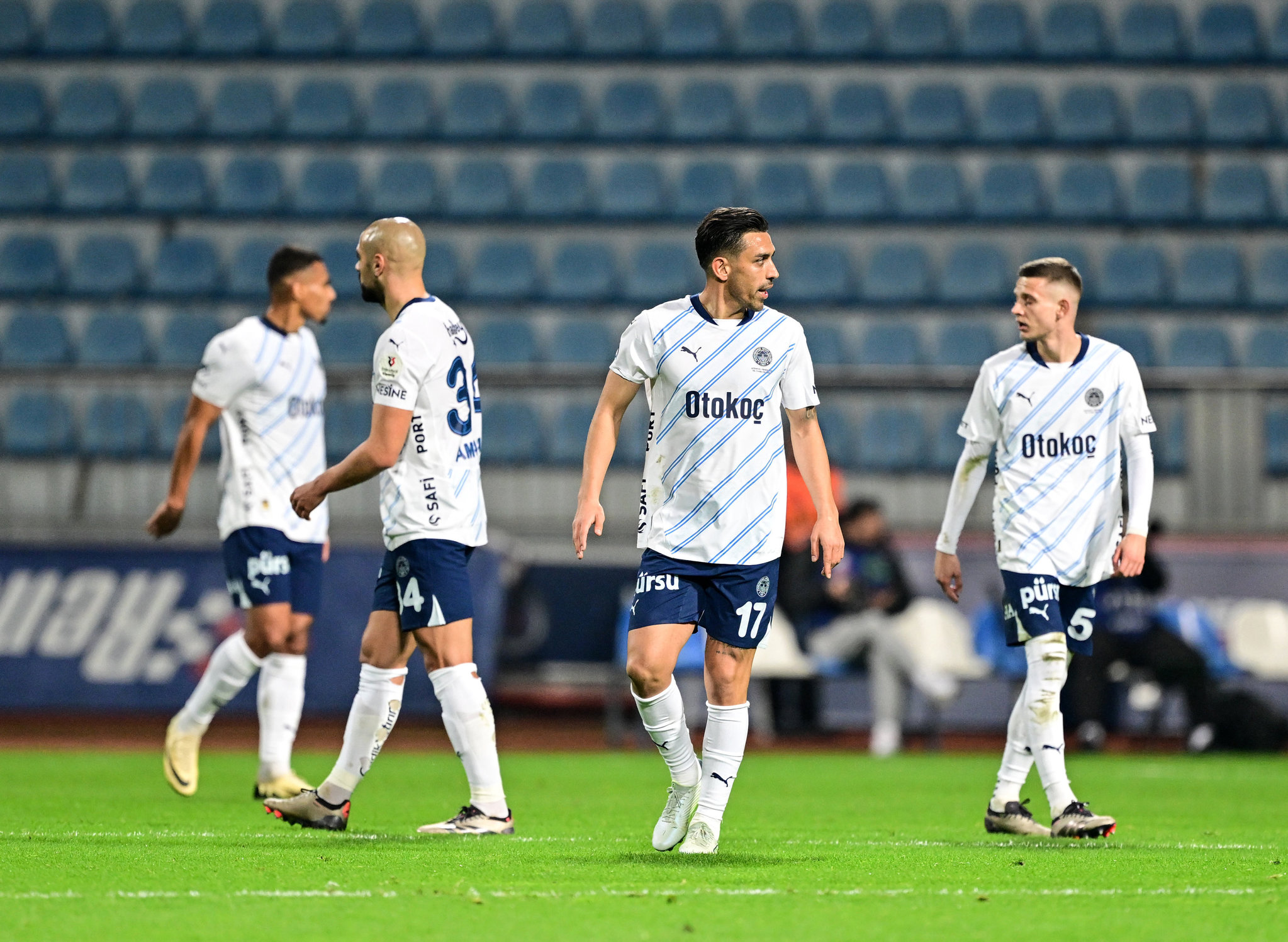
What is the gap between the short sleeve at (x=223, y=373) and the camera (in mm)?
8266

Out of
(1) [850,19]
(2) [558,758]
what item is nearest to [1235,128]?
(1) [850,19]

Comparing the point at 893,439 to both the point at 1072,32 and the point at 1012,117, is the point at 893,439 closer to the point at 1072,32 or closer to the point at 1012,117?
the point at 1012,117

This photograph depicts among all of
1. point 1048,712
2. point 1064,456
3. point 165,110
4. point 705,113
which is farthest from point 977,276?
point 1048,712

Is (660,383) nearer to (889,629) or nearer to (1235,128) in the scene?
(889,629)

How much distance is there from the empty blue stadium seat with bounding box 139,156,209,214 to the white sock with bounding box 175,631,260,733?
11167mm

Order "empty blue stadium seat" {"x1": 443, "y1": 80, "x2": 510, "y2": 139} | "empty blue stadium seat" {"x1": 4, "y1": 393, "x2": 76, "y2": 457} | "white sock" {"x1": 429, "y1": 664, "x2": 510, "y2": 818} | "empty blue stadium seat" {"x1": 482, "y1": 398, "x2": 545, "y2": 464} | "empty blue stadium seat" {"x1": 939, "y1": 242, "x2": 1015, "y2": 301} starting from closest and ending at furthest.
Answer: "white sock" {"x1": 429, "y1": 664, "x2": 510, "y2": 818}, "empty blue stadium seat" {"x1": 482, "y1": 398, "x2": 545, "y2": 464}, "empty blue stadium seat" {"x1": 4, "y1": 393, "x2": 76, "y2": 457}, "empty blue stadium seat" {"x1": 939, "y1": 242, "x2": 1015, "y2": 301}, "empty blue stadium seat" {"x1": 443, "y1": 80, "x2": 510, "y2": 139}

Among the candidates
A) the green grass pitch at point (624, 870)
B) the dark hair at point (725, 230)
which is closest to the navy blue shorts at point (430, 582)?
the green grass pitch at point (624, 870)

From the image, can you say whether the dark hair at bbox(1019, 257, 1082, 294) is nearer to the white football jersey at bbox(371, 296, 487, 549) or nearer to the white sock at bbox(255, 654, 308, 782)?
the white football jersey at bbox(371, 296, 487, 549)

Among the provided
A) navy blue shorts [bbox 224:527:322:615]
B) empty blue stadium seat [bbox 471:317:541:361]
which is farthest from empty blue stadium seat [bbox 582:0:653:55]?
navy blue shorts [bbox 224:527:322:615]

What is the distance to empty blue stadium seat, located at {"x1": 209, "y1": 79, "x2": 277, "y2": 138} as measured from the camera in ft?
62.6

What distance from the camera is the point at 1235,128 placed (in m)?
18.7

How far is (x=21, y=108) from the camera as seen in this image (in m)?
19.2

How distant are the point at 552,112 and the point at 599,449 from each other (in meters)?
13.7

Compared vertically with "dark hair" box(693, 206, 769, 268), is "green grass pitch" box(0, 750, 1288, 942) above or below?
below
